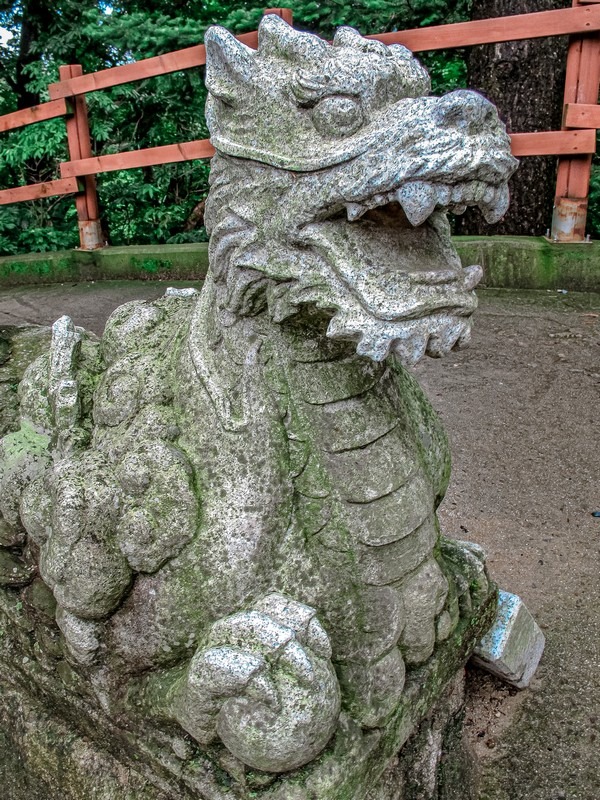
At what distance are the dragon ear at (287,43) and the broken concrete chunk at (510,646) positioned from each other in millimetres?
1102

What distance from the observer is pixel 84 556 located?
3.79ft

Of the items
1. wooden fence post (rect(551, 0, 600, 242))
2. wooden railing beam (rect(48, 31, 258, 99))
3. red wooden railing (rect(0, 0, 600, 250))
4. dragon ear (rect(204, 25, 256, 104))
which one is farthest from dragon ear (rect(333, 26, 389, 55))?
wooden railing beam (rect(48, 31, 258, 99))

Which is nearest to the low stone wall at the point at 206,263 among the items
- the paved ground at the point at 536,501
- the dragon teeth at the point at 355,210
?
the paved ground at the point at 536,501

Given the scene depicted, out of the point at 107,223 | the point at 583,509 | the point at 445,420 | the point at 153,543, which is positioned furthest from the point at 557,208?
the point at 107,223

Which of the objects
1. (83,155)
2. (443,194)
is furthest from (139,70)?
(443,194)

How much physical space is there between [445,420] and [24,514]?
5.62ft

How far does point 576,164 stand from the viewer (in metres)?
3.65

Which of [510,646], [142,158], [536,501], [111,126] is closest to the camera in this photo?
[510,646]

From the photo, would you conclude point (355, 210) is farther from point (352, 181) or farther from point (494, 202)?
point (494, 202)

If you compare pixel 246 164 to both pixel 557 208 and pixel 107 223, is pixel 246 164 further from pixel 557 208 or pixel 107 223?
pixel 107 223

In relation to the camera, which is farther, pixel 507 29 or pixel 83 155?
pixel 83 155

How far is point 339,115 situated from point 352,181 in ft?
0.31

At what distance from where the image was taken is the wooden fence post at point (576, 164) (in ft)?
11.5

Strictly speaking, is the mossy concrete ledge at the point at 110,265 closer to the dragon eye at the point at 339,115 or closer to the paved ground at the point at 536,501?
the paved ground at the point at 536,501
